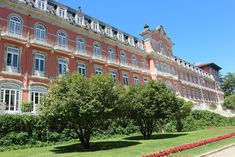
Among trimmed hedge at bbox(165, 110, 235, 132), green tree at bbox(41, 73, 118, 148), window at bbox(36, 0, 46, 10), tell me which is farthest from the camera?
trimmed hedge at bbox(165, 110, 235, 132)

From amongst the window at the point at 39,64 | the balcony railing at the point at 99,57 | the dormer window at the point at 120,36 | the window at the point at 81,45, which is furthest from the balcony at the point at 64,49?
the dormer window at the point at 120,36

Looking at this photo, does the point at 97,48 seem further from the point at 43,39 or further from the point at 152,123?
the point at 152,123

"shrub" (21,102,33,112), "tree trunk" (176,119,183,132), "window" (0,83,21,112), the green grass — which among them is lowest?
the green grass

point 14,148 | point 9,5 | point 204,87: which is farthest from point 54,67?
point 204,87

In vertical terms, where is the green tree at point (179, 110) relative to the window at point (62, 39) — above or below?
below

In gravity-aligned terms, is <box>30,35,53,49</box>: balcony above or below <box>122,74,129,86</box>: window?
above

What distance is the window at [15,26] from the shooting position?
23538mm

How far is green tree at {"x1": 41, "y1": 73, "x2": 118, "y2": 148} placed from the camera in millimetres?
14789

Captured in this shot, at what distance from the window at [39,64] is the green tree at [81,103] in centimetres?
901

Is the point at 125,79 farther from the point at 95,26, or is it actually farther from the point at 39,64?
the point at 39,64

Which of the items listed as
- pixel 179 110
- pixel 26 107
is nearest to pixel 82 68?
pixel 26 107

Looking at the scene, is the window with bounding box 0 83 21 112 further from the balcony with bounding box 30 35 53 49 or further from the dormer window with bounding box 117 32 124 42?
the dormer window with bounding box 117 32 124 42

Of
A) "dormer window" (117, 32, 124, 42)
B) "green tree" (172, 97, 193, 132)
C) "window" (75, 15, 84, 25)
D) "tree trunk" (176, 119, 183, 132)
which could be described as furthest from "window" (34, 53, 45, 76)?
"tree trunk" (176, 119, 183, 132)

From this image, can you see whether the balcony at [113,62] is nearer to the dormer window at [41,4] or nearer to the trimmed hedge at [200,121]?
the dormer window at [41,4]
